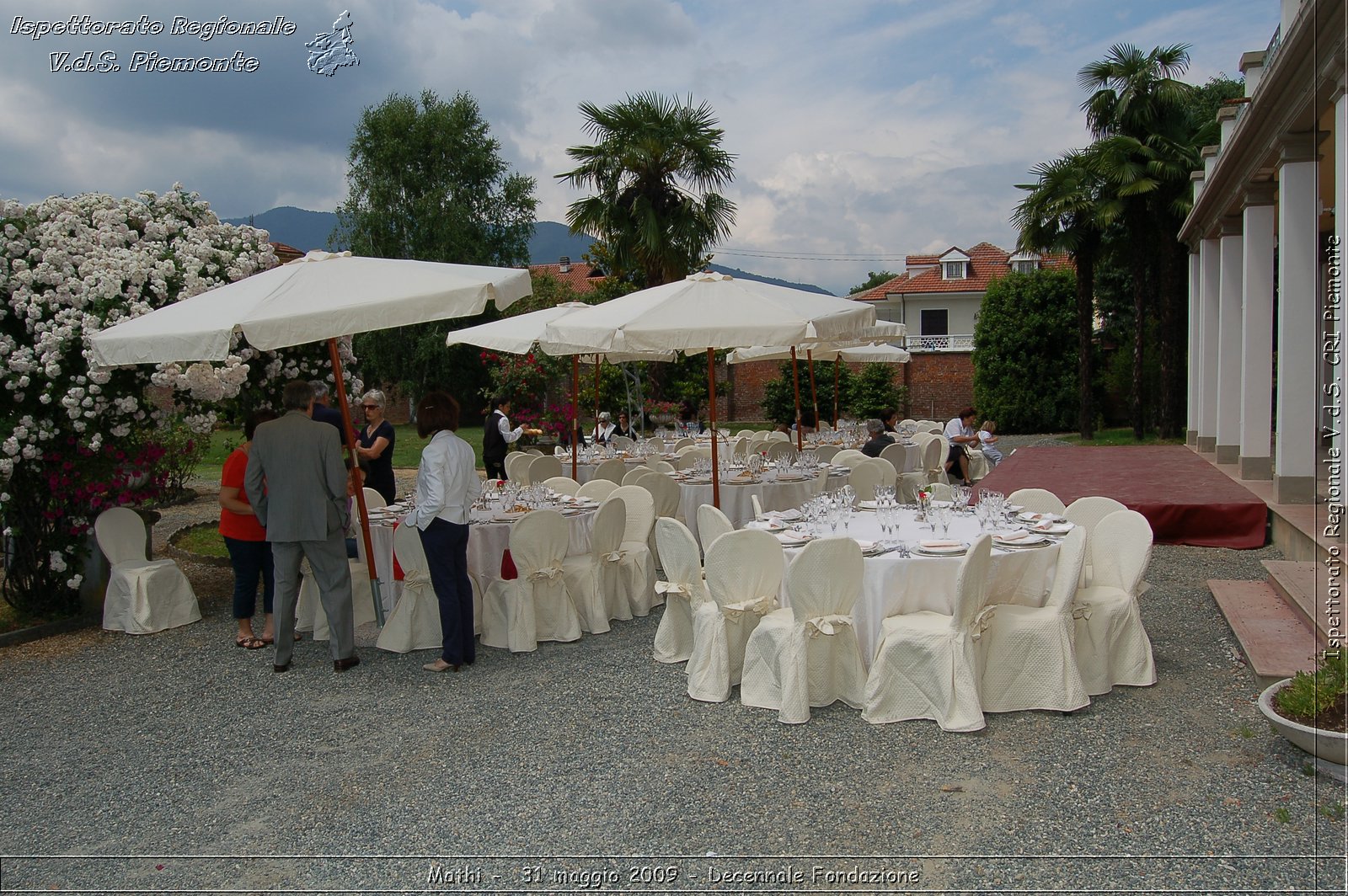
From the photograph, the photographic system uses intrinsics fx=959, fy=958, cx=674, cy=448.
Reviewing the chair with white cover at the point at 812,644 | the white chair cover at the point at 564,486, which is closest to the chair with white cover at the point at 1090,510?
the chair with white cover at the point at 812,644

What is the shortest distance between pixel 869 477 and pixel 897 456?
2781 mm

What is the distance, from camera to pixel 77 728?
17.2 ft

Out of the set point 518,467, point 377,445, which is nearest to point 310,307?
point 377,445

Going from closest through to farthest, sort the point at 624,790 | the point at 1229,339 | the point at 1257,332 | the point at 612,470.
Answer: the point at 624,790
the point at 612,470
the point at 1257,332
the point at 1229,339

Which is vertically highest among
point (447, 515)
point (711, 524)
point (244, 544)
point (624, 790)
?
point (447, 515)

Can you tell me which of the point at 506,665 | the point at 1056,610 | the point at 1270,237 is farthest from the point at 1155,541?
the point at 506,665

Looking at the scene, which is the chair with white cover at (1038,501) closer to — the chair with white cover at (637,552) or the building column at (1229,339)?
the chair with white cover at (637,552)

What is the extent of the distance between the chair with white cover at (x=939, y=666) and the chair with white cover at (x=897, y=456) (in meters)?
6.65

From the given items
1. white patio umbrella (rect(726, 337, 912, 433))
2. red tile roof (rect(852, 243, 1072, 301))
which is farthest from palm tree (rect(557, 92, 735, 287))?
red tile roof (rect(852, 243, 1072, 301))

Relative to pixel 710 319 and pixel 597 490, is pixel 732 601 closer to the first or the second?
pixel 710 319

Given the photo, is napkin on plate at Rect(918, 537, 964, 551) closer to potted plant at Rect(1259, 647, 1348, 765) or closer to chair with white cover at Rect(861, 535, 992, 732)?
chair with white cover at Rect(861, 535, 992, 732)

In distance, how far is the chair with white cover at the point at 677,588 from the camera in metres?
5.59

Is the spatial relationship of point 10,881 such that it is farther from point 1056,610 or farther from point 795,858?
point 1056,610

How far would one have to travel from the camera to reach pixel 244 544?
6672 mm
